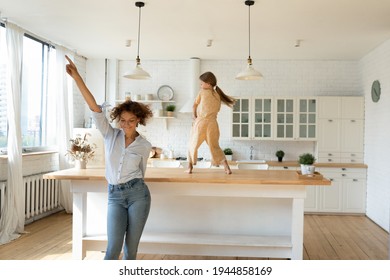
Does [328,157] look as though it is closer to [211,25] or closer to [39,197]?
[211,25]

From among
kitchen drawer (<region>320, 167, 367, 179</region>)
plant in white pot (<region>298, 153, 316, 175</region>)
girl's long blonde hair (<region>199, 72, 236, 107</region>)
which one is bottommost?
kitchen drawer (<region>320, 167, 367, 179</region>)

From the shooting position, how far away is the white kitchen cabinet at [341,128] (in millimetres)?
6707

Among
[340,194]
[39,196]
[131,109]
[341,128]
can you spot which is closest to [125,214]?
[131,109]

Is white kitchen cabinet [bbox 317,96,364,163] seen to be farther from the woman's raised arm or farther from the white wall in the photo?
the woman's raised arm

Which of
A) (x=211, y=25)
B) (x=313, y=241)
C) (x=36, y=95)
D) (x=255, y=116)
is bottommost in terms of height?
Result: (x=313, y=241)

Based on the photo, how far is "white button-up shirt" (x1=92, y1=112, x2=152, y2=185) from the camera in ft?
8.77

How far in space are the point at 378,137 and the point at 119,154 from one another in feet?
15.8

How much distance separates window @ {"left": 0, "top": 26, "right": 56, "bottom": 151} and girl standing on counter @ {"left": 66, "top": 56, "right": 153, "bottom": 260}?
3.46 meters

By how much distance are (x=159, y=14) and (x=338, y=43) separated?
2986 millimetres

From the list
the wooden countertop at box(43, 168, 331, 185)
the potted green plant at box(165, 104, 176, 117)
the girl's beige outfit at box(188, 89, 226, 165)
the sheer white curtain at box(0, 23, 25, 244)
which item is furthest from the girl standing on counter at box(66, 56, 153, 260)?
the potted green plant at box(165, 104, 176, 117)

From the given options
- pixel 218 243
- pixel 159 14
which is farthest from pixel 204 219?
pixel 159 14

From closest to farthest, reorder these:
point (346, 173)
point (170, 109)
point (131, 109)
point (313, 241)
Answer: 1. point (131, 109)
2. point (313, 241)
3. point (346, 173)
4. point (170, 109)

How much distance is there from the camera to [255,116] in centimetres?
690

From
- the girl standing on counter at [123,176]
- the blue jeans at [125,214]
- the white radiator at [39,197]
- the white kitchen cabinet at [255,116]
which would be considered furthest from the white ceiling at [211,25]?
the blue jeans at [125,214]
